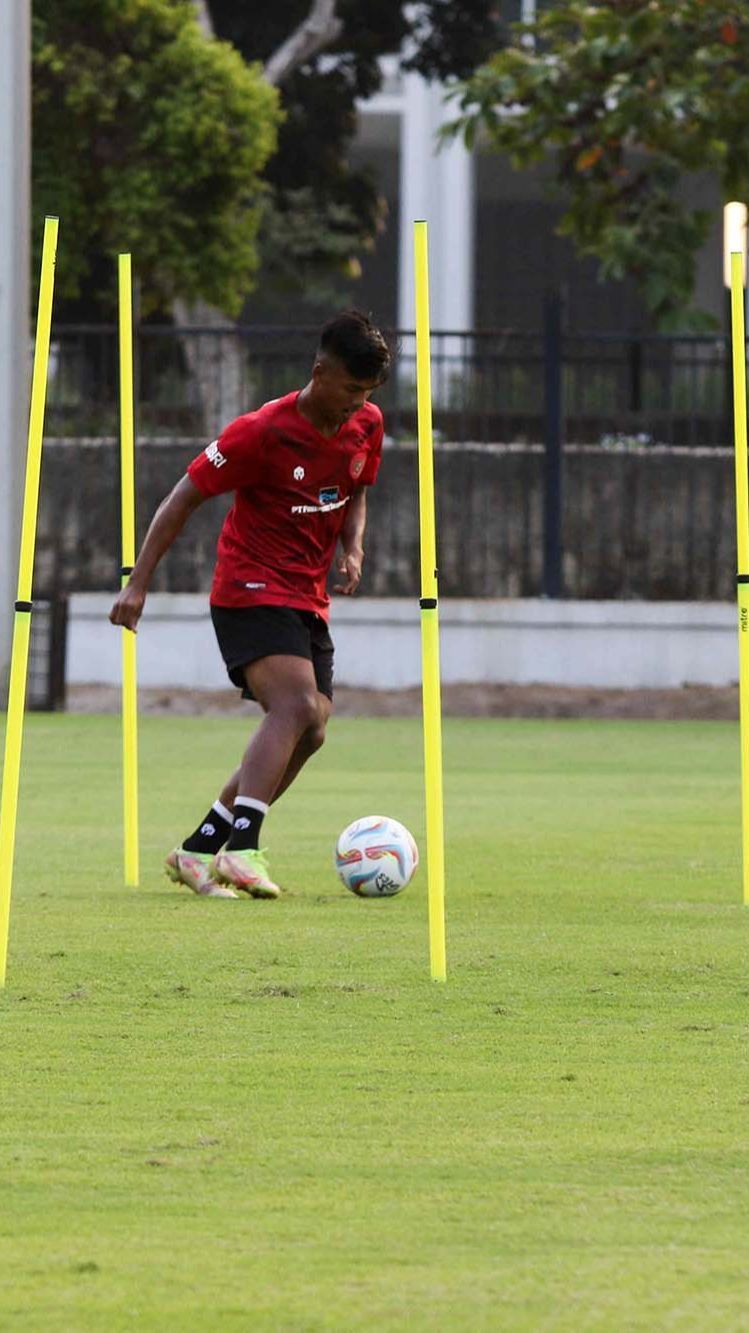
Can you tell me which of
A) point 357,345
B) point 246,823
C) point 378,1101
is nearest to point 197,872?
point 246,823

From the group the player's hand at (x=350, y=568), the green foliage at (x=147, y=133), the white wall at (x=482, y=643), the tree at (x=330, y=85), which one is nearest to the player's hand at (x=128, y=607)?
the player's hand at (x=350, y=568)

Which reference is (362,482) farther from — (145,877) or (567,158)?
(567,158)

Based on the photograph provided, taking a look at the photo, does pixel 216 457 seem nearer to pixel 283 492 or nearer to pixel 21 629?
pixel 283 492

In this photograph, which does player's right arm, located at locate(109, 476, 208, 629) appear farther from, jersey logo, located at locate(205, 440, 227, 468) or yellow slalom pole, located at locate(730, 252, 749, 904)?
yellow slalom pole, located at locate(730, 252, 749, 904)

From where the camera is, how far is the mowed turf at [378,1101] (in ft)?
11.8

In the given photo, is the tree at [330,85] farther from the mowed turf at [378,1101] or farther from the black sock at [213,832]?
the black sock at [213,832]

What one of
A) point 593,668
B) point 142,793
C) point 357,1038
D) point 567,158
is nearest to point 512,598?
point 593,668

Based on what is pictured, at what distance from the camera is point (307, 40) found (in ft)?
94.6

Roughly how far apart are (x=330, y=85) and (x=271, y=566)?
2371cm

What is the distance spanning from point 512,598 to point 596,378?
5.94 feet

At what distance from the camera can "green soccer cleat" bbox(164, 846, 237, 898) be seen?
329 inches

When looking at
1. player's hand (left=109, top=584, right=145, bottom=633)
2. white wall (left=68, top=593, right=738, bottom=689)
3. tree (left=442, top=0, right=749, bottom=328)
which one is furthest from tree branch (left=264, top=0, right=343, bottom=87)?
player's hand (left=109, top=584, right=145, bottom=633)

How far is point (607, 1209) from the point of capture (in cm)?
404

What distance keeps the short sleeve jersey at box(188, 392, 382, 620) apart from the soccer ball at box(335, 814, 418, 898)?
732 mm
